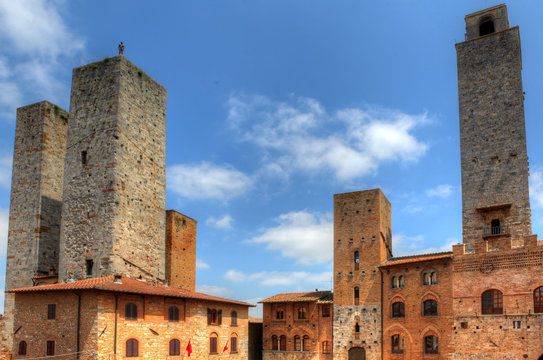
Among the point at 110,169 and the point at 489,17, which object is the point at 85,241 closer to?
the point at 110,169

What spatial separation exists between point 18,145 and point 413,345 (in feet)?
108

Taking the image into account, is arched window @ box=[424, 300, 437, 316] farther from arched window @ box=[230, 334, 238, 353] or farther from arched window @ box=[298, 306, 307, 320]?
arched window @ box=[230, 334, 238, 353]

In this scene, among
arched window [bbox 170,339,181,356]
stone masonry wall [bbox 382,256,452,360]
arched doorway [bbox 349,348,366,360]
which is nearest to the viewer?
arched window [bbox 170,339,181,356]

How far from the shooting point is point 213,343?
34312mm

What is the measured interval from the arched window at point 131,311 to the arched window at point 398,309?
63.4 feet

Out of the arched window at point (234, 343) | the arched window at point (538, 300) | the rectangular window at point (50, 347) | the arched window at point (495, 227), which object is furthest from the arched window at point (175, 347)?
the arched window at point (495, 227)

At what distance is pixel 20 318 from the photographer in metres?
28.5

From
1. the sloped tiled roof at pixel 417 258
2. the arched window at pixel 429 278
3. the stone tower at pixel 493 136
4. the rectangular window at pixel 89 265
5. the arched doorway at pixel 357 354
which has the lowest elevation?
the arched doorway at pixel 357 354

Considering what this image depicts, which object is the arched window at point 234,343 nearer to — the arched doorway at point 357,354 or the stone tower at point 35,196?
the arched doorway at point 357,354

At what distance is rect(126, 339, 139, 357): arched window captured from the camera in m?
27.6

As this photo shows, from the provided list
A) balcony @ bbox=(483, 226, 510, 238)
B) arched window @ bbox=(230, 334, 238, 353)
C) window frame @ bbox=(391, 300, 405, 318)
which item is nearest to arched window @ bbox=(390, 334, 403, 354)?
window frame @ bbox=(391, 300, 405, 318)

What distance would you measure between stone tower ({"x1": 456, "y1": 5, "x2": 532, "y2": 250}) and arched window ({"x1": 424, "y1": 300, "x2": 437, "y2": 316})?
472cm

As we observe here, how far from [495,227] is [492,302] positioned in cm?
575

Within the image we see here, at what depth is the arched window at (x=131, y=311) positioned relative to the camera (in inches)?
1102
